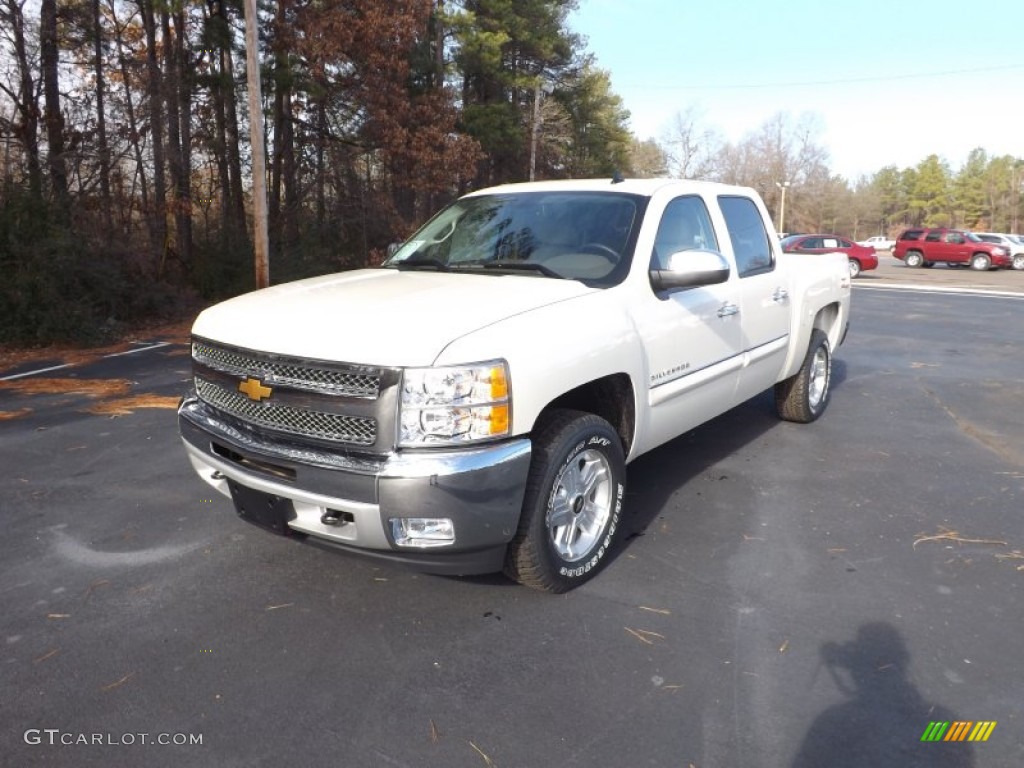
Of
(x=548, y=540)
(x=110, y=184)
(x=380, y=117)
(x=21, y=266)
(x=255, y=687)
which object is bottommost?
(x=255, y=687)

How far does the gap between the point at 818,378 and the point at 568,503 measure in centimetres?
400

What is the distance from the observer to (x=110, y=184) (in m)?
15.1

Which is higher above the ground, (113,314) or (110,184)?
(110,184)

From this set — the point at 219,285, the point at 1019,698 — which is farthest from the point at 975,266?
the point at 1019,698

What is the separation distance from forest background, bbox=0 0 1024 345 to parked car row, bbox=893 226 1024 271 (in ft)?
66.4

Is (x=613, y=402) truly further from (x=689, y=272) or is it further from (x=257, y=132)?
(x=257, y=132)

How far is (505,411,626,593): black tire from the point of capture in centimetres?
318

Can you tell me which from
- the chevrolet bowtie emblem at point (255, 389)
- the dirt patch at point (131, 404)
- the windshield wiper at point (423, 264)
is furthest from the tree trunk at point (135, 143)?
the chevrolet bowtie emblem at point (255, 389)

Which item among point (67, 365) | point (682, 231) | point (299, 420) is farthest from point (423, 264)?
point (67, 365)

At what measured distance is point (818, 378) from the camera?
659 cm

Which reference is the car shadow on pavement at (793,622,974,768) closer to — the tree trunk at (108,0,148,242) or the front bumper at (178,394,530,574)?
the front bumper at (178,394,530,574)

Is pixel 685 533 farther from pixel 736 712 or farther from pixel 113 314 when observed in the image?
pixel 113 314

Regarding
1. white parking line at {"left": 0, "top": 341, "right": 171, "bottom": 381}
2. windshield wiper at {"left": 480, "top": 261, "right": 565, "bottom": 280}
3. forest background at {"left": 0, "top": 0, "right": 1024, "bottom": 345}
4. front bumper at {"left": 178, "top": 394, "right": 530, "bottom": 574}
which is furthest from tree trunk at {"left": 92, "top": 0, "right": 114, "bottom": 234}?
front bumper at {"left": 178, "top": 394, "right": 530, "bottom": 574}

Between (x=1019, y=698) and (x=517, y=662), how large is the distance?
182 cm
